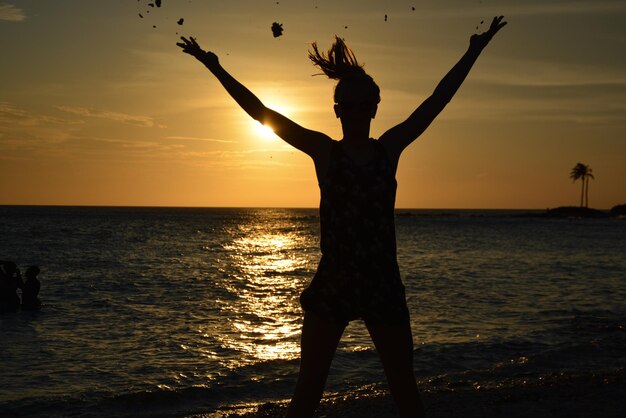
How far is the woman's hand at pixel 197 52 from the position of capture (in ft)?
11.9

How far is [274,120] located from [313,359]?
124cm

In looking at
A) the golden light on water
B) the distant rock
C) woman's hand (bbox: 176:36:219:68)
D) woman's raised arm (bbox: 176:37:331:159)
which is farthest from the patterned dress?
the distant rock

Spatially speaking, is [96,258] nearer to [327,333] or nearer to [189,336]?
[189,336]

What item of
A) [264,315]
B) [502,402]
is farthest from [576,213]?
[502,402]

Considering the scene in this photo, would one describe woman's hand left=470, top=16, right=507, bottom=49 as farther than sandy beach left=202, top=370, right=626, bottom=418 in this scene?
No

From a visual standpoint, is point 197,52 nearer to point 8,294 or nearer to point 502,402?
point 502,402

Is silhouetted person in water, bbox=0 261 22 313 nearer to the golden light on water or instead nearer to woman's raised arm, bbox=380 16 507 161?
the golden light on water

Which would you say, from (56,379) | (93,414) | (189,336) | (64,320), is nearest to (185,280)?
(64,320)

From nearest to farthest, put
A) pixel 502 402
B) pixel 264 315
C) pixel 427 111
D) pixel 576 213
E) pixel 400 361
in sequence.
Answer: pixel 400 361 → pixel 427 111 → pixel 502 402 → pixel 264 315 → pixel 576 213

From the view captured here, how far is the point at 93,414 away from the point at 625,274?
84.6 ft

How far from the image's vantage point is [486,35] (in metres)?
4.07

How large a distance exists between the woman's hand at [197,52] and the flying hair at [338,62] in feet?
1.83

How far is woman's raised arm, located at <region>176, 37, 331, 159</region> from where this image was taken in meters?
3.57

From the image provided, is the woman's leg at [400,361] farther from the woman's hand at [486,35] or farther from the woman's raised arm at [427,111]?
the woman's hand at [486,35]
